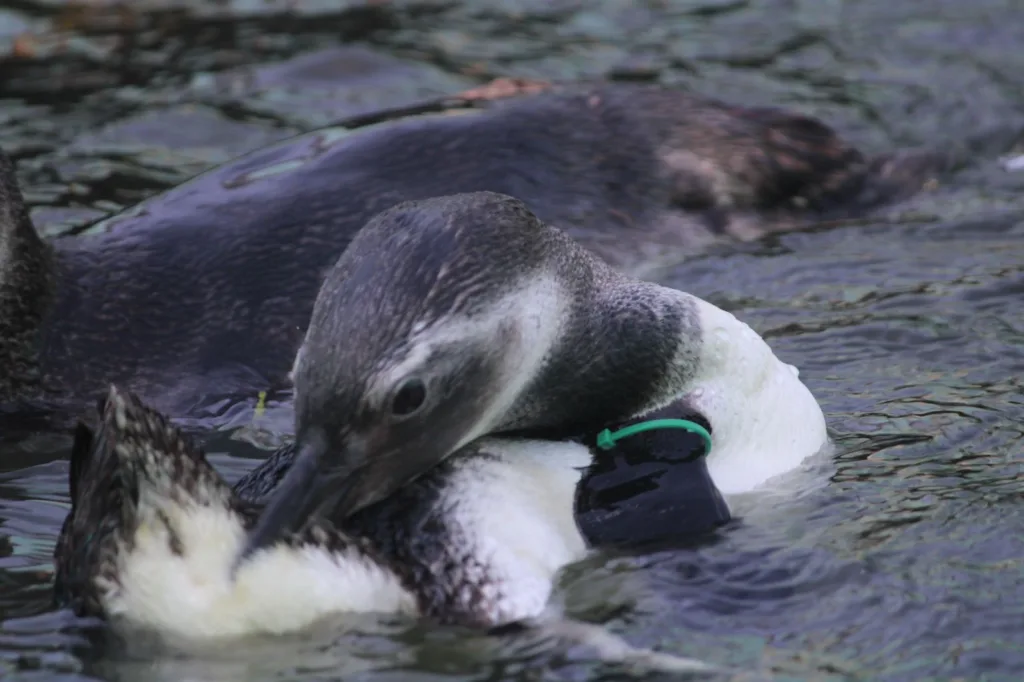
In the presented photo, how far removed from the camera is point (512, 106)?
7.64 metres

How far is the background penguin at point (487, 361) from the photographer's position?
4.30m

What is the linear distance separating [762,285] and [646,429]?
97.4 inches

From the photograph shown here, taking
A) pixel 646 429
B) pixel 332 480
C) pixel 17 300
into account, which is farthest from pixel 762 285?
pixel 332 480

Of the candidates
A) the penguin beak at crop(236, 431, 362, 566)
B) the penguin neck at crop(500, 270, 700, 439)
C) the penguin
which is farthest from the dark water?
the penguin neck at crop(500, 270, 700, 439)

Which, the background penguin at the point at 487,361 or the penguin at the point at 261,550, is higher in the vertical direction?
the background penguin at the point at 487,361

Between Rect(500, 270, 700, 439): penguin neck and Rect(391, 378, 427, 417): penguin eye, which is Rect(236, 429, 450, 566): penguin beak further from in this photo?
Rect(500, 270, 700, 439): penguin neck

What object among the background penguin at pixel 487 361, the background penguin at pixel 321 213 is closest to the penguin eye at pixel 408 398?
the background penguin at pixel 487 361

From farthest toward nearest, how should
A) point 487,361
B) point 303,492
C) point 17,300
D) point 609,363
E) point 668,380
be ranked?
point 17,300 < point 668,380 < point 609,363 < point 487,361 < point 303,492

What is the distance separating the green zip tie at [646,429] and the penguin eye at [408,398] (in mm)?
721

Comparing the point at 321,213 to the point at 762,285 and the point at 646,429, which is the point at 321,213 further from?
the point at 646,429

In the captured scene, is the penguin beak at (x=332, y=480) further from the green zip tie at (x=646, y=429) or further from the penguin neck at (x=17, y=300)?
the penguin neck at (x=17, y=300)

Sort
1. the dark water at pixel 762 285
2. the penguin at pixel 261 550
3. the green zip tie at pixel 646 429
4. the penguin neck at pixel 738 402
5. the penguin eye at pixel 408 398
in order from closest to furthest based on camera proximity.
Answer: the penguin at pixel 261 550, the penguin eye at pixel 408 398, the dark water at pixel 762 285, the green zip tie at pixel 646 429, the penguin neck at pixel 738 402

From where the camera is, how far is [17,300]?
21.3ft

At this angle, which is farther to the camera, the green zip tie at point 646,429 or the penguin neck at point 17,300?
the penguin neck at point 17,300
